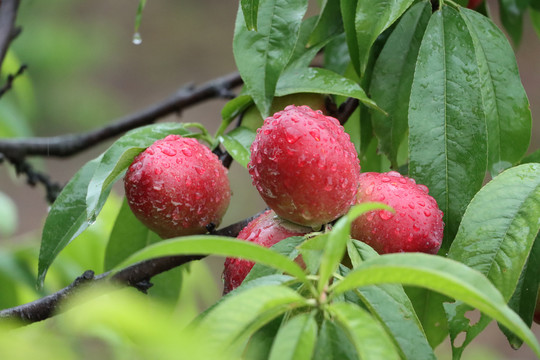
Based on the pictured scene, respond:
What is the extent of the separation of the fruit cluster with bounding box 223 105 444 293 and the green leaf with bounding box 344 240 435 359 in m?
0.09

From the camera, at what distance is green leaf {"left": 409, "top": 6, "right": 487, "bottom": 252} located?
1.90ft

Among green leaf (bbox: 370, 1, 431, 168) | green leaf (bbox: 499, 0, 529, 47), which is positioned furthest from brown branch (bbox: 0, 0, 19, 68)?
green leaf (bbox: 499, 0, 529, 47)

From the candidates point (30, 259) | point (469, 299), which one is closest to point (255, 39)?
point (469, 299)

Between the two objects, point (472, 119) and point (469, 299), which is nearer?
point (469, 299)

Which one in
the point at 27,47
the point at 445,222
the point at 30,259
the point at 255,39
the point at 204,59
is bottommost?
the point at 204,59

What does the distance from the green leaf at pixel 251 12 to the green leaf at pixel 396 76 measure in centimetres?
17

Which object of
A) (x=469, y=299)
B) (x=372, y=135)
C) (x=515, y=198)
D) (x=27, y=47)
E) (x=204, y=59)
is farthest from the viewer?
(x=204, y=59)

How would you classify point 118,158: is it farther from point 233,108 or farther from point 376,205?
point 376,205

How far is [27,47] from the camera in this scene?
3.68 metres

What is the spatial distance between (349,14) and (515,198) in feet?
0.74

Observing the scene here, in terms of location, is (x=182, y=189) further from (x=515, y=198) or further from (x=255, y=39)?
(x=515, y=198)

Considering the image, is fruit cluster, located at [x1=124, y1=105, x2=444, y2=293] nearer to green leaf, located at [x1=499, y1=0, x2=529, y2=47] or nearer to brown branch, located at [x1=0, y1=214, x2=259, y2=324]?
brown branch, located at [x1=0, y1=214, x2=259, y2=324]

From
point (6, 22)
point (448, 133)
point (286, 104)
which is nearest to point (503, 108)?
point (448, 133)

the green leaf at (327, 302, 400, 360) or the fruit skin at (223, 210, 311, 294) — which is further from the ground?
the green leaf at (327, 302, 400, 360)
